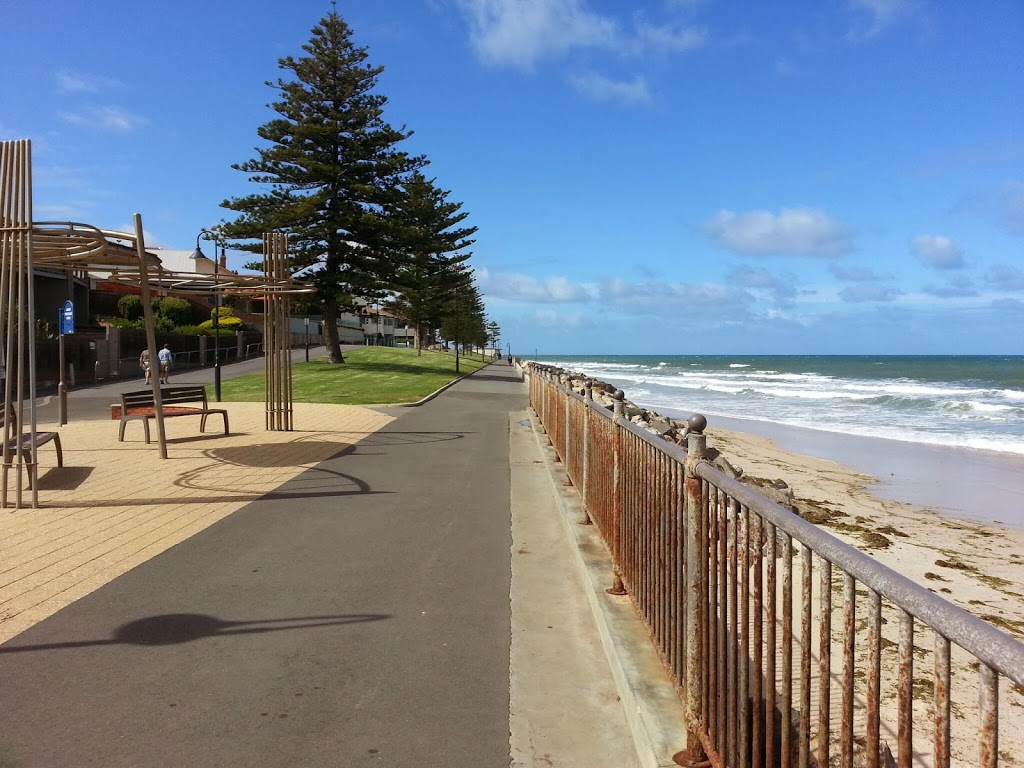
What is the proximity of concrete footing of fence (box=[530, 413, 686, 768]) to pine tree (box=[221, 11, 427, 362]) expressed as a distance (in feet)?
101

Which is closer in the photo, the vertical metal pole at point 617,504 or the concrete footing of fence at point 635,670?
the concrete footing of fence at point 635,670

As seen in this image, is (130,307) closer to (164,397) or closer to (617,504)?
(164,397)

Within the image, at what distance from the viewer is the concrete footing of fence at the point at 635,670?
10.1 feet

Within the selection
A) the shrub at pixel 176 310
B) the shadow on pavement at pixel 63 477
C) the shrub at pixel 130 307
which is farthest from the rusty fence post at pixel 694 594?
the shrub at pixel 176 310

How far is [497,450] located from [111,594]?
8.12m

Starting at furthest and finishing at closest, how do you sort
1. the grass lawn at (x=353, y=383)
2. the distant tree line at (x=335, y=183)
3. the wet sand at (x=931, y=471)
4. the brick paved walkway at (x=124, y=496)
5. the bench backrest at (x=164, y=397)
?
the distant tree line at (x=335, y=183), the grass lawn at (x=353, y=383), the bench backrest at (x=164, y=397), the wet sand at (x=931, y=471), the brick paved walkway at (x=124, y=496)

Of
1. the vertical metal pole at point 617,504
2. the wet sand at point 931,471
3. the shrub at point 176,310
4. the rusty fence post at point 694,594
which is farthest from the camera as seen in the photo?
the shrub at point 176,310

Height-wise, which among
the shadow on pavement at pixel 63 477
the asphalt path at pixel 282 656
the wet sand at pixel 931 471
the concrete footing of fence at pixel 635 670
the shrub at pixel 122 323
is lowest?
the wet sand at pixel 931 471

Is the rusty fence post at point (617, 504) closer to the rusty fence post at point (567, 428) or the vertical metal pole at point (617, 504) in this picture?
the vertical metal pole at point (617, 504)

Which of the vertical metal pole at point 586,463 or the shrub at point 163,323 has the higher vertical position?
the shrub at point 163,323

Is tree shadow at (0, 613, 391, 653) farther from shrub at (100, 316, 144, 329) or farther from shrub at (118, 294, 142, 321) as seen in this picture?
shrub at (118, 294, 142, 321)

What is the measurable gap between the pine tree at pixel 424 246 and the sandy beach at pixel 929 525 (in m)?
19.7

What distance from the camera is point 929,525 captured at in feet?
32.9

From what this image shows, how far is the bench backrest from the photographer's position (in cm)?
1223
